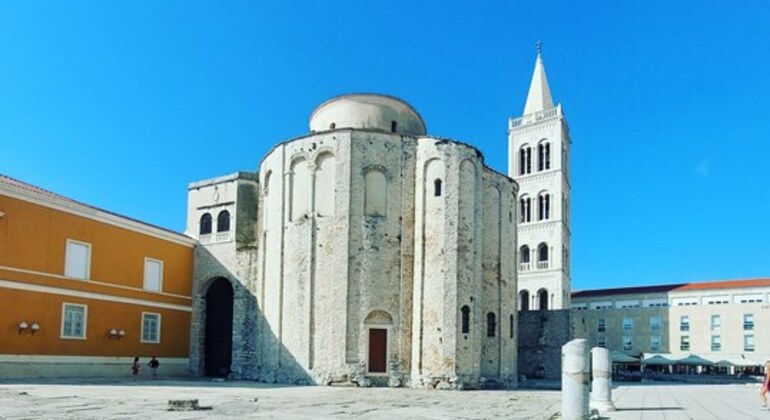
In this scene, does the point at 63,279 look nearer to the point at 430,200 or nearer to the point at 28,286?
the point at 28,286

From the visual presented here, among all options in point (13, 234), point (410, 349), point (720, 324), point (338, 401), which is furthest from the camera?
point (720, 324)

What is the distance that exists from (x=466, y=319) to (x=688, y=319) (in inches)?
2092

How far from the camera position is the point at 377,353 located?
109ft

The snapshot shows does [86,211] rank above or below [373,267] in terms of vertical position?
above

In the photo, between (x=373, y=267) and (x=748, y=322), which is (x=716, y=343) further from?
(x=373, y=267)

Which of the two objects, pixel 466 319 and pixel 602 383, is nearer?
pixel 602 383

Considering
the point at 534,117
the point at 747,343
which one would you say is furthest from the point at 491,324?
the point at 747,343

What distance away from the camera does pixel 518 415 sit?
18594 millimetres

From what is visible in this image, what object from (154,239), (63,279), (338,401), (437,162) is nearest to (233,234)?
(154,239)

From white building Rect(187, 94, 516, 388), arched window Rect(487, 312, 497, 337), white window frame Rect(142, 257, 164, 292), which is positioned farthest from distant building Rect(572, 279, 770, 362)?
white window frame Rect(142, 257, 164, 292)

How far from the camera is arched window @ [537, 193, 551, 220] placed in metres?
70.7

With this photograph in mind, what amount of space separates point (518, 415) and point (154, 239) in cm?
2442

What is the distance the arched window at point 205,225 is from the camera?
4156cm

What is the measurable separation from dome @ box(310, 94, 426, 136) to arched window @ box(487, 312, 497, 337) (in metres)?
10.4
